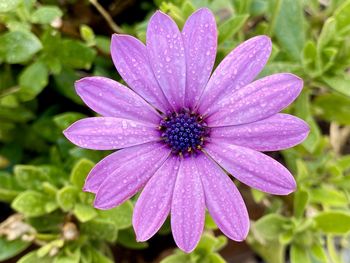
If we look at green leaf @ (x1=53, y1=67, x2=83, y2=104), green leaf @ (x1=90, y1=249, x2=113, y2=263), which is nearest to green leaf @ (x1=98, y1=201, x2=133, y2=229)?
green leaf @ (x1=90, y1=249, x2=113, y2=263)

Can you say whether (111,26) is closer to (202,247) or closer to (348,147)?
(202,247)

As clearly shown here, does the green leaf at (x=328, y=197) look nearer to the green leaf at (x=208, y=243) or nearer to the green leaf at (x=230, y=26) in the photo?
the green leaf at (x=208, y=243)

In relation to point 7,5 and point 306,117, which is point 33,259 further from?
point 306,117

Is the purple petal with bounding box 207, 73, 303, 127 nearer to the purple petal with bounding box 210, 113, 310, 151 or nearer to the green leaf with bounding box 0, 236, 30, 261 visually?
the purple petal with bounding box 210, 113, 310, 151

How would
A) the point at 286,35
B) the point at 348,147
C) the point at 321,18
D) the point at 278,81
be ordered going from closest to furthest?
the point at 278,81
the point at 286,35
the point at 321,18
the point at 348,147

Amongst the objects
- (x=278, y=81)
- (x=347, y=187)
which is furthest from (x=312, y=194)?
(x=278, y=81)

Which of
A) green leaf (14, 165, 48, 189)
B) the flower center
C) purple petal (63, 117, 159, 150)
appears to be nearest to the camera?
purple petal (63, 117, 159, 150)

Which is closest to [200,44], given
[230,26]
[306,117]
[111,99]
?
[111,99]
